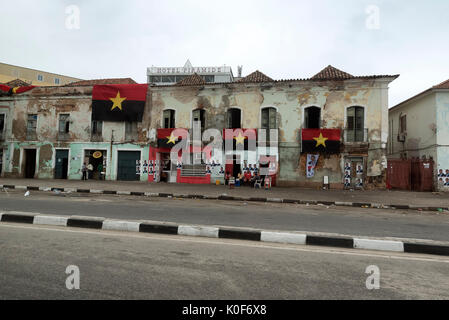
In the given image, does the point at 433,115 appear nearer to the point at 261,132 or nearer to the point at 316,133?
the point at 316,133

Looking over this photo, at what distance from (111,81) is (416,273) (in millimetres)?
28099

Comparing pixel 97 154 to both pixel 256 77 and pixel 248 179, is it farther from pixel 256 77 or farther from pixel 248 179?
pixel 256 77

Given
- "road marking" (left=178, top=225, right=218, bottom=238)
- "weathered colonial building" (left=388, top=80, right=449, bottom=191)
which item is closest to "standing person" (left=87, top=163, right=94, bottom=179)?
"road marking" (left=178, top=225, right=218, bottom=238)

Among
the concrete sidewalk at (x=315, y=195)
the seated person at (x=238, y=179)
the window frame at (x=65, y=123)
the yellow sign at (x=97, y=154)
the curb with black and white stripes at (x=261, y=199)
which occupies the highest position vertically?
the window frame at (x=65, y=123)

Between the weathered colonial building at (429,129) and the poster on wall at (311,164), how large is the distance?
7.39 m

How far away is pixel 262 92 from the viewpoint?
810 inches

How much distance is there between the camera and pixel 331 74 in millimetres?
20812

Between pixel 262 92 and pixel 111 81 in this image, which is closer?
pixel 262 92

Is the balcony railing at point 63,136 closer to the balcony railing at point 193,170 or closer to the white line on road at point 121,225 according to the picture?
the balcony railing at point 193,170

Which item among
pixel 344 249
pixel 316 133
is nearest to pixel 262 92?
pixel 316 133

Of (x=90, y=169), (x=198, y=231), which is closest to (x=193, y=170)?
(x=90, y=169)

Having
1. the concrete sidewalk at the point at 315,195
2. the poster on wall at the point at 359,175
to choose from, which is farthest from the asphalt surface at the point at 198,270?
the poster on wall at the point at 359,175

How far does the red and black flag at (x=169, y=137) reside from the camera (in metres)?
21.2

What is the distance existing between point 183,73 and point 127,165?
131 feet
